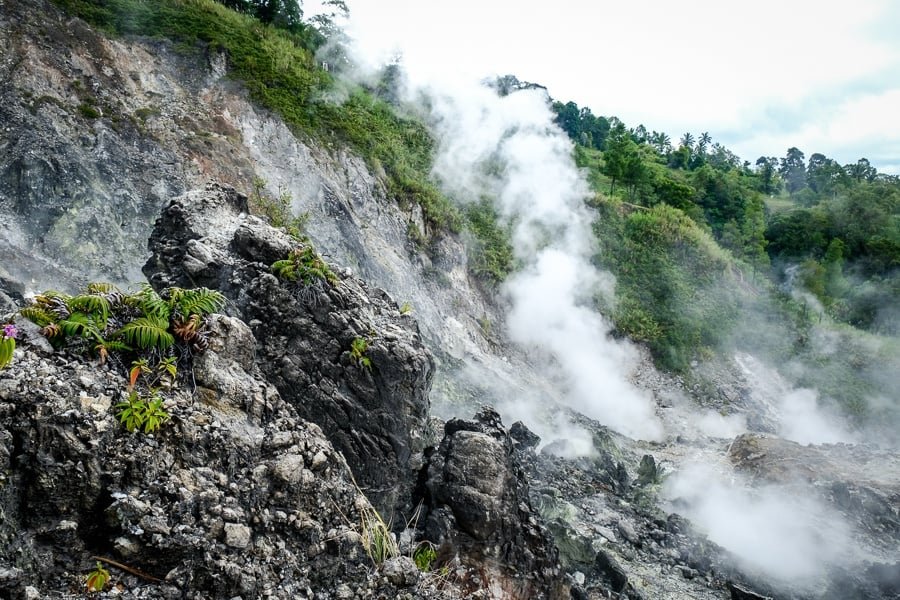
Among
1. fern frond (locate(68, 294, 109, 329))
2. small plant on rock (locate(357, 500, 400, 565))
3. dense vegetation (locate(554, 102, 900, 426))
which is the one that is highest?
dense vegetation (locate(554, 102, 900, 426))

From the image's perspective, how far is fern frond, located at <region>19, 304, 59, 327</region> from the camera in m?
4.76

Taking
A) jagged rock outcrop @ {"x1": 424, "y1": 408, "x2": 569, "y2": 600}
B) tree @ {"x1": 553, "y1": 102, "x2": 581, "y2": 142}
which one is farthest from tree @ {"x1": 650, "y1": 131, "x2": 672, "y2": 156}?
jagged rock outcrop @ {"x1": 424, "y1": 408, "x2": 569, "y2": 600}

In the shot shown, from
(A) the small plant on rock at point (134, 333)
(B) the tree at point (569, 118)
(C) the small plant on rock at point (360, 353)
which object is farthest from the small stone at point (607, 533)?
(B) the tree at point (569, 118)

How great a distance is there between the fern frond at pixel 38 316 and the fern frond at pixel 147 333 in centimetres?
54

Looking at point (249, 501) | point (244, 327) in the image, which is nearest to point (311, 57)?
point (244, 327)

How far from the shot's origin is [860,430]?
31.1 metres

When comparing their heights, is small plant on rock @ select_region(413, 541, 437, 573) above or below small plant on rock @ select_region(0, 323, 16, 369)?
below

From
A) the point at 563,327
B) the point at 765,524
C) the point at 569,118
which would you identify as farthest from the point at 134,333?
the point at 569,118

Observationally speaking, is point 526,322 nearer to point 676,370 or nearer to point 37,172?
point 676,370

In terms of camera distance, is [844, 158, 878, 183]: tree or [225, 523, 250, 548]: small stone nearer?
[225, 523, 250, 548]: small stone

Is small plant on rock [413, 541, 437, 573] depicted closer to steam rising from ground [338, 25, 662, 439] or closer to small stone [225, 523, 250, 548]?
small stone [225, 523, 250, 548]

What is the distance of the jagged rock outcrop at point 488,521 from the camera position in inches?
308

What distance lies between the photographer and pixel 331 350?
805 centimetres

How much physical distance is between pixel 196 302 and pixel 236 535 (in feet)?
8.37
